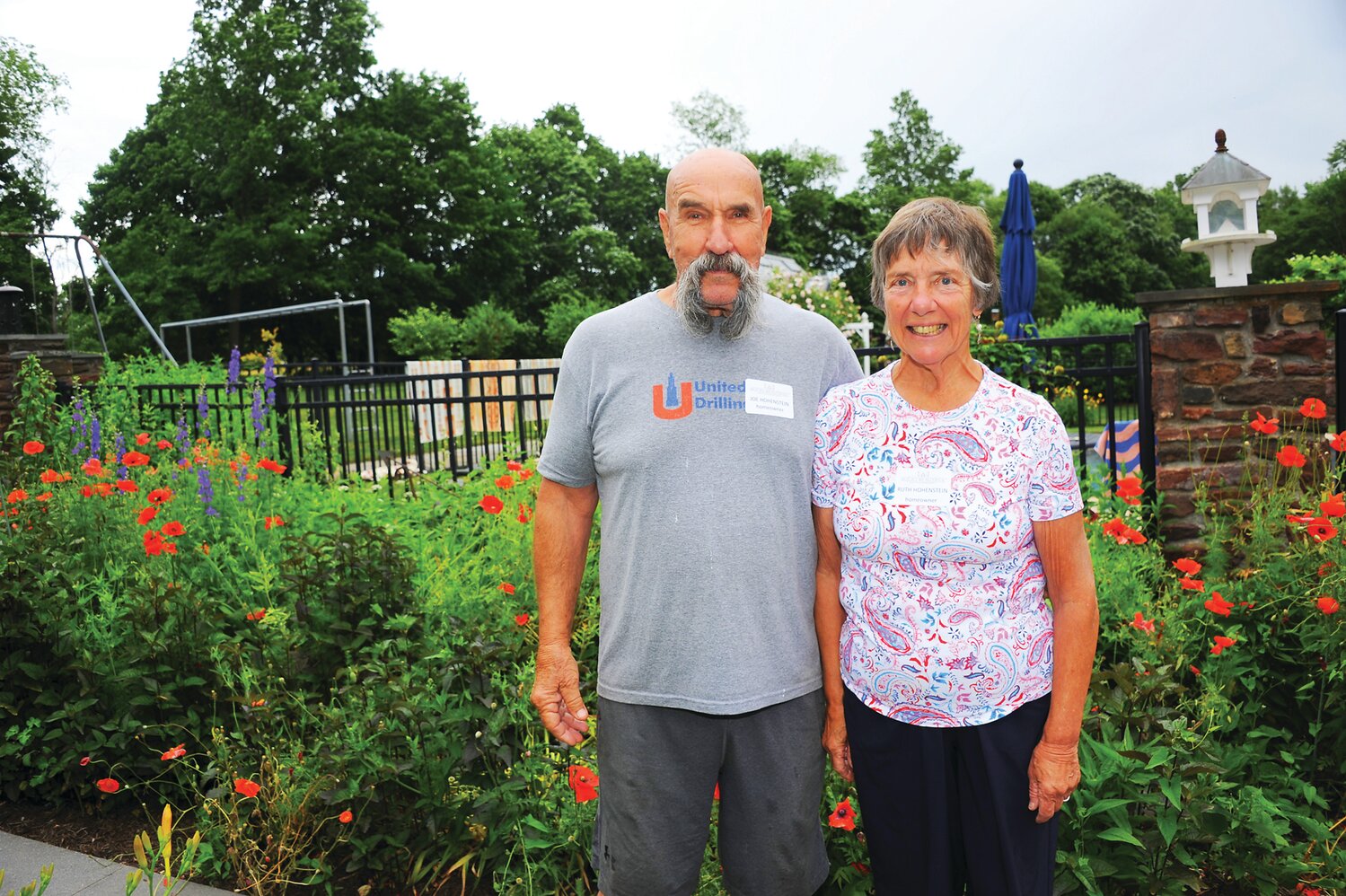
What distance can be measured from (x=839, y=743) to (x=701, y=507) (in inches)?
21.9

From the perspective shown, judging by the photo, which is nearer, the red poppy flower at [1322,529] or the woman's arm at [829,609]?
the woman's arm at [829,609]

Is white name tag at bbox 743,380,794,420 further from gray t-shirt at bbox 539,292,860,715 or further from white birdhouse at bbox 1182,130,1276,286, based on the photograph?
white birdhouse at bbox 1182,130,1276,286

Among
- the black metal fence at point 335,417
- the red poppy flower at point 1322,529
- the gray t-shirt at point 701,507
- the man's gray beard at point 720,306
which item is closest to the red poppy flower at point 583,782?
the gray t-shirt at point 701,507

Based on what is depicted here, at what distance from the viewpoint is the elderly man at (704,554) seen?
1.71 meters

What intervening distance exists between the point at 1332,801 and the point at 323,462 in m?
5.35

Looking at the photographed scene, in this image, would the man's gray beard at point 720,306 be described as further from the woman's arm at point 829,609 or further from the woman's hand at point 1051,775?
the woman's hand at point 1051,775

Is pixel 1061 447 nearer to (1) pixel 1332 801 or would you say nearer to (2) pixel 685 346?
(2) pixel 685 346

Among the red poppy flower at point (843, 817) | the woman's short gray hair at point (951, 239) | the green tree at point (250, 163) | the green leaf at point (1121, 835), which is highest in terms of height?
the green tree at point (250, 163)

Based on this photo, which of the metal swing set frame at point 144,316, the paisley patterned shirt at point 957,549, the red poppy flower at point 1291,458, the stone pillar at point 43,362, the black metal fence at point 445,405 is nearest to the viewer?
the paisley patterned shirt at point 957,549

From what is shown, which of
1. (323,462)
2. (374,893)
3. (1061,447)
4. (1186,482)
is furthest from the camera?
(323,462)

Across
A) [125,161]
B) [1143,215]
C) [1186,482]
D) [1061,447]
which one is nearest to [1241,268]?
[1186,482]

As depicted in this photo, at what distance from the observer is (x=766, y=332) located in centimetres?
183

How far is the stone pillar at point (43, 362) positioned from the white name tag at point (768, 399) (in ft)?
23.2

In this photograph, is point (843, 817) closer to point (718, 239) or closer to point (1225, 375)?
point (718, 239)
